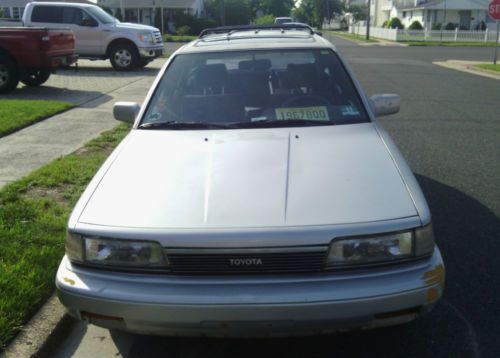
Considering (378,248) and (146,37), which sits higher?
(146,37)

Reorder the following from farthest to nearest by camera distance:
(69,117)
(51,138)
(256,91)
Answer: (69,117), (51,138), (256,91)

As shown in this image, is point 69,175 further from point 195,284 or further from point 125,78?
point 125,78

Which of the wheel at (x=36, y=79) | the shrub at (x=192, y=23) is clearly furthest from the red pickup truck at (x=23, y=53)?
the shrub at (x=192, y=23)

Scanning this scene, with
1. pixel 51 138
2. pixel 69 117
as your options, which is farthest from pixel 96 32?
pixel 51 138

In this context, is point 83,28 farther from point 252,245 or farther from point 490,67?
point 252,245

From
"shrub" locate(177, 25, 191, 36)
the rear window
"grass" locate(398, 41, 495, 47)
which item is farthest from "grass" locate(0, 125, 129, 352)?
"shrub" locate(177, 25, 191, 36)

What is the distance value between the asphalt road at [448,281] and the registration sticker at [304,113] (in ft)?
4.63

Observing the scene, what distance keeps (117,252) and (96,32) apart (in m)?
16.8

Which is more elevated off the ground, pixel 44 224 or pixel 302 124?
pixel 302 124

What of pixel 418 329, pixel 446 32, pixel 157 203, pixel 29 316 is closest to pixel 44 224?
pixel 29 316

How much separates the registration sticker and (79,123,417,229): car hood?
0.18 m

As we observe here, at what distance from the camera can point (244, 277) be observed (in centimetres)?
277

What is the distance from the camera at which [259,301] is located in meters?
2.65

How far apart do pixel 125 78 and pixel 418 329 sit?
558 inches
